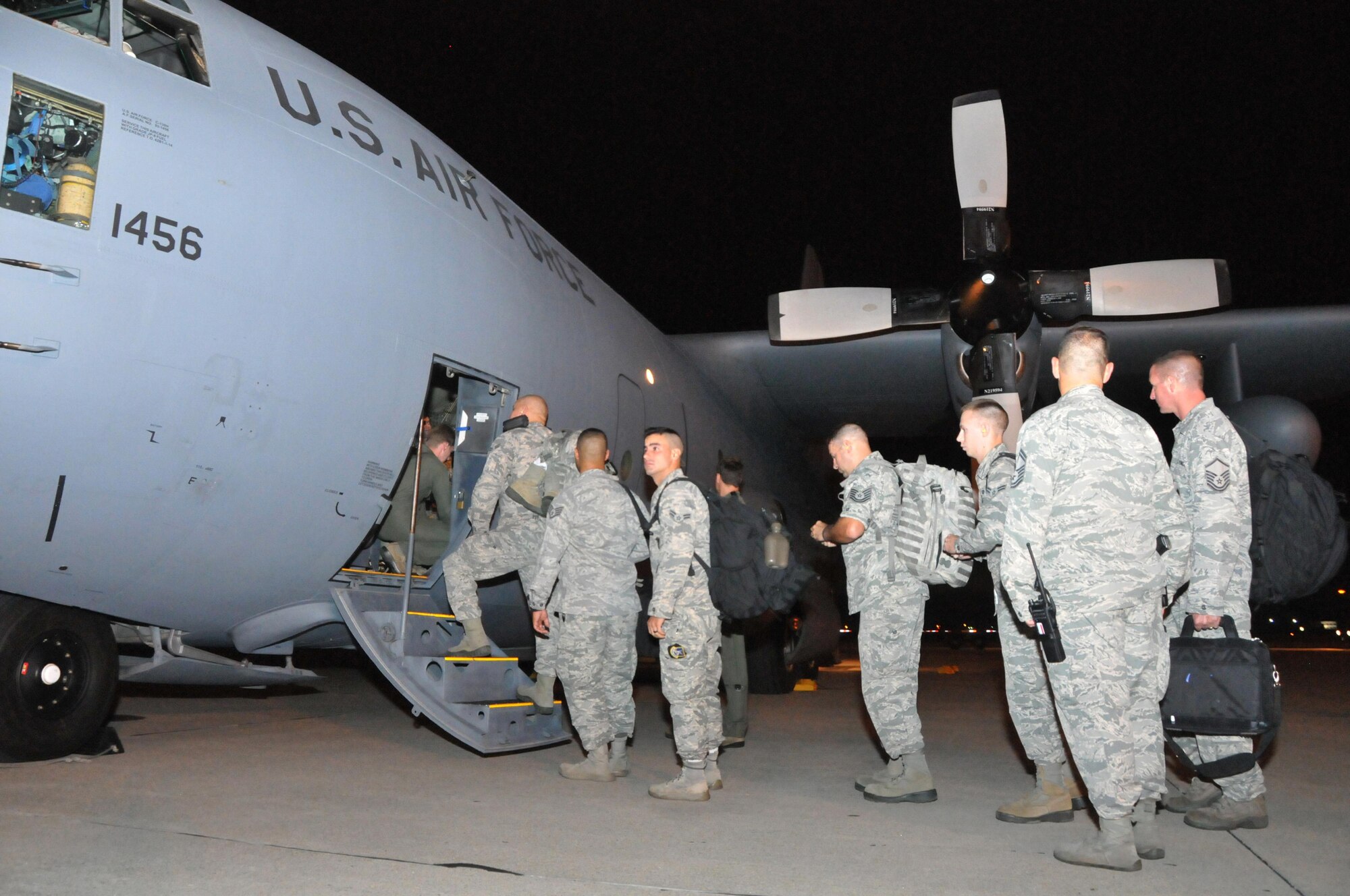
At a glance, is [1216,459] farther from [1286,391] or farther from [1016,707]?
[1286,391]

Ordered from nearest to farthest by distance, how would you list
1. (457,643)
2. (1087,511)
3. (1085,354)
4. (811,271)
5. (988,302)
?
(1087,511) → (1085,354) → (457,643) → (988,302) → (811,271)

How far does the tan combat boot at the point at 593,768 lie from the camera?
5.35 meters

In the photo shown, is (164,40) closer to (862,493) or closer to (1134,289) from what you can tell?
(862,493)

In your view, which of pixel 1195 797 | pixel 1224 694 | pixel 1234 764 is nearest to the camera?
pixel 1224 694

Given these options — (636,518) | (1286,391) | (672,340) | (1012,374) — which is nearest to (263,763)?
(636,518)

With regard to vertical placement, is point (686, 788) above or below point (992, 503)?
below

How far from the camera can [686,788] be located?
492cm

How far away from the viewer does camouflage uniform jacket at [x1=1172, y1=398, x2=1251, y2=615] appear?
4.38m

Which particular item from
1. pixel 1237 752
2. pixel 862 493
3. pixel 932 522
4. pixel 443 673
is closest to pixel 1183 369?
pixel 932 522

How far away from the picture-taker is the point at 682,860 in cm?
372

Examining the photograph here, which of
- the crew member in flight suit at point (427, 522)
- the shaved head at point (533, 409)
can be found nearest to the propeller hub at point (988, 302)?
the shaved head at point (533, 409)

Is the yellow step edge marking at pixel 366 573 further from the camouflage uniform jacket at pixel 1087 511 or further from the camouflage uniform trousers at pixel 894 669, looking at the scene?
the camouflage uniform jacket at pixel 1087 511

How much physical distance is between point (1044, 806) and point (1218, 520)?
146cm

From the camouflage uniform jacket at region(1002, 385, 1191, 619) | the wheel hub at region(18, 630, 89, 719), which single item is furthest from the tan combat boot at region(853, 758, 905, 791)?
the wheel hub at region(18, 630, 89, 719)
